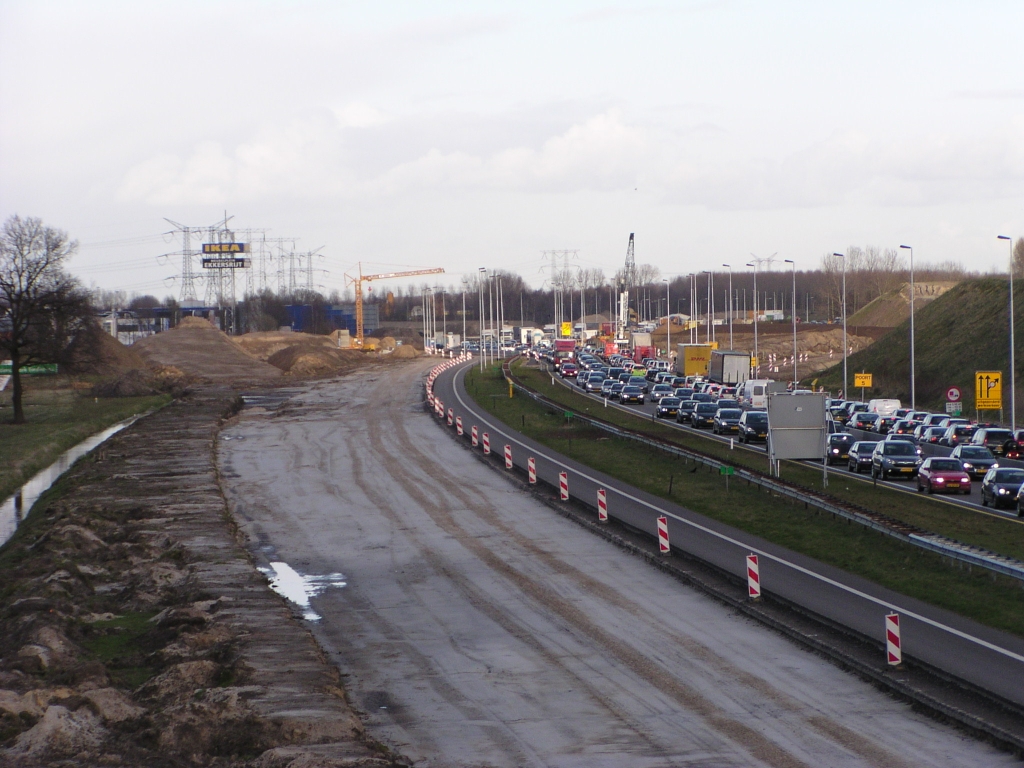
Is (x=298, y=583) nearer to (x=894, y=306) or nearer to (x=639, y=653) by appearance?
(x=639, y=653)

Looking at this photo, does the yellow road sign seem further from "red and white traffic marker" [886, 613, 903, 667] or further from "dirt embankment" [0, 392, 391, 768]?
"red and white traffic marker" [886, 613, 903, 667]

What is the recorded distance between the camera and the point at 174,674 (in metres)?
15.7


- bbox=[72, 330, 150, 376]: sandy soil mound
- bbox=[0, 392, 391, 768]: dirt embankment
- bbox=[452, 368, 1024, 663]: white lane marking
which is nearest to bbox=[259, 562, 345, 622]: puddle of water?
bbox=[0, 392, 391, 768]: dirt embankment

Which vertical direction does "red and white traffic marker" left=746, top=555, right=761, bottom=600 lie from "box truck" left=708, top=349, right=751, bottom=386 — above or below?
below

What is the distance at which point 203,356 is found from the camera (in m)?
121

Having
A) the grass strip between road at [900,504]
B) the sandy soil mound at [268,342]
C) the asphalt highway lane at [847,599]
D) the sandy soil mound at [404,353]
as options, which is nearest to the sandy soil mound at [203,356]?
the sandy soil mound at [268,342]

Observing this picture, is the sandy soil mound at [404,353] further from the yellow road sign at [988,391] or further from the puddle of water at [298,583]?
the puddle of water at [298,583]

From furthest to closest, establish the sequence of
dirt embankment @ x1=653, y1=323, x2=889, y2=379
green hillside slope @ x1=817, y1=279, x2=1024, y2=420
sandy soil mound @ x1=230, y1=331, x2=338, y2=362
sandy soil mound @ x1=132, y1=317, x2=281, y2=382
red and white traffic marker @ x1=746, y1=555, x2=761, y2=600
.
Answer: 1. sandy soil mound @ x1=230, y1=331, x2=338, y2=362
2. dirt embankment @ x1=653, y1=323, x2=889, y2=379
3. sandy soil mound @ x1=132, y1=317, x2=281, y2=382
4. green hillside slope @ x1=817, y1=279, x2=1024, y2=420
5. red and white traffic marker @ x1=746, y1=555, x2=761, y2=600

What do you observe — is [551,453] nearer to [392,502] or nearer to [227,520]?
[392,502]

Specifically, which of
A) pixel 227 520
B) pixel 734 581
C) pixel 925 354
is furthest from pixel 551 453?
pixel 925 354

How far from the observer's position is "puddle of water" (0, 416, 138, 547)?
35250 mm

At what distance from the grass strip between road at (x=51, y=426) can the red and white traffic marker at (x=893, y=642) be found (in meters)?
34.3

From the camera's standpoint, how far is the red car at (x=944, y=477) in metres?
36.8

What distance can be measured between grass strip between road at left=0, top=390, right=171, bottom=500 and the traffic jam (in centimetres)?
3066
